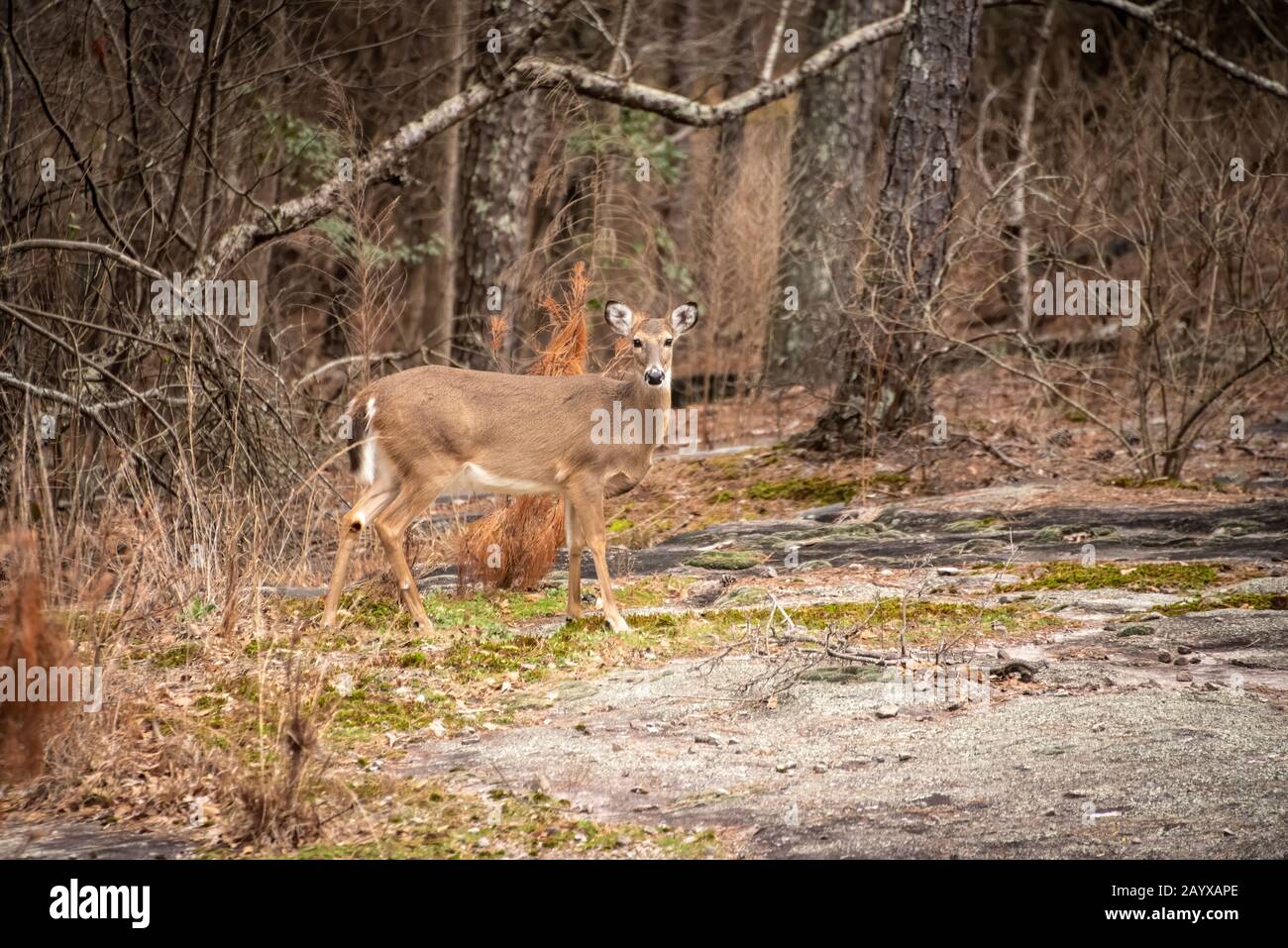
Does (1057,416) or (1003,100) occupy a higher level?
(1003,100)

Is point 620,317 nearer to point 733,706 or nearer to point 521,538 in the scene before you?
point 521,538

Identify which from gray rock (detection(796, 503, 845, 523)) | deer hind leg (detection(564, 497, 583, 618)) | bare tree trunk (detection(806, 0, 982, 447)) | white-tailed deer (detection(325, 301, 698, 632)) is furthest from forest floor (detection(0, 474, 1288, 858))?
bare tree trunk (detection(806, 0, 982, 447))

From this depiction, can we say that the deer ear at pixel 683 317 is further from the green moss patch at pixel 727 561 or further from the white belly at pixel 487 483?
the green moss patch at pixel 727 561

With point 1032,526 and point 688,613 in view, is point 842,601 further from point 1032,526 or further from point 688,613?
point 1032,526

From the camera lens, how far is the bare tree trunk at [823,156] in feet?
61.6

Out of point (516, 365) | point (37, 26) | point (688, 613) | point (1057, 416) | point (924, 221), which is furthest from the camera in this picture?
point (1057, 416)

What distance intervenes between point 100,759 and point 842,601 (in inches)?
183

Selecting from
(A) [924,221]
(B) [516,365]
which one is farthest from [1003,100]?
(B) [516,365]

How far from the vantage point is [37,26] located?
37.3 ft

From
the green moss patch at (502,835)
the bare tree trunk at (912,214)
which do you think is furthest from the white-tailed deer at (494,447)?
the bare tree trunk at (912,214)

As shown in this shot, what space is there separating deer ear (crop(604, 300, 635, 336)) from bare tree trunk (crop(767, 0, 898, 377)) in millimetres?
8610

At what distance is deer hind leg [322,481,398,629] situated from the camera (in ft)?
28.7

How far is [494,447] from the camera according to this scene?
931 centimetres

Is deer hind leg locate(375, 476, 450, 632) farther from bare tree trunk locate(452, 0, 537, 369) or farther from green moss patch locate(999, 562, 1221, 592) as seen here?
bare tree trunk locate(452, 0, 537, 369)
